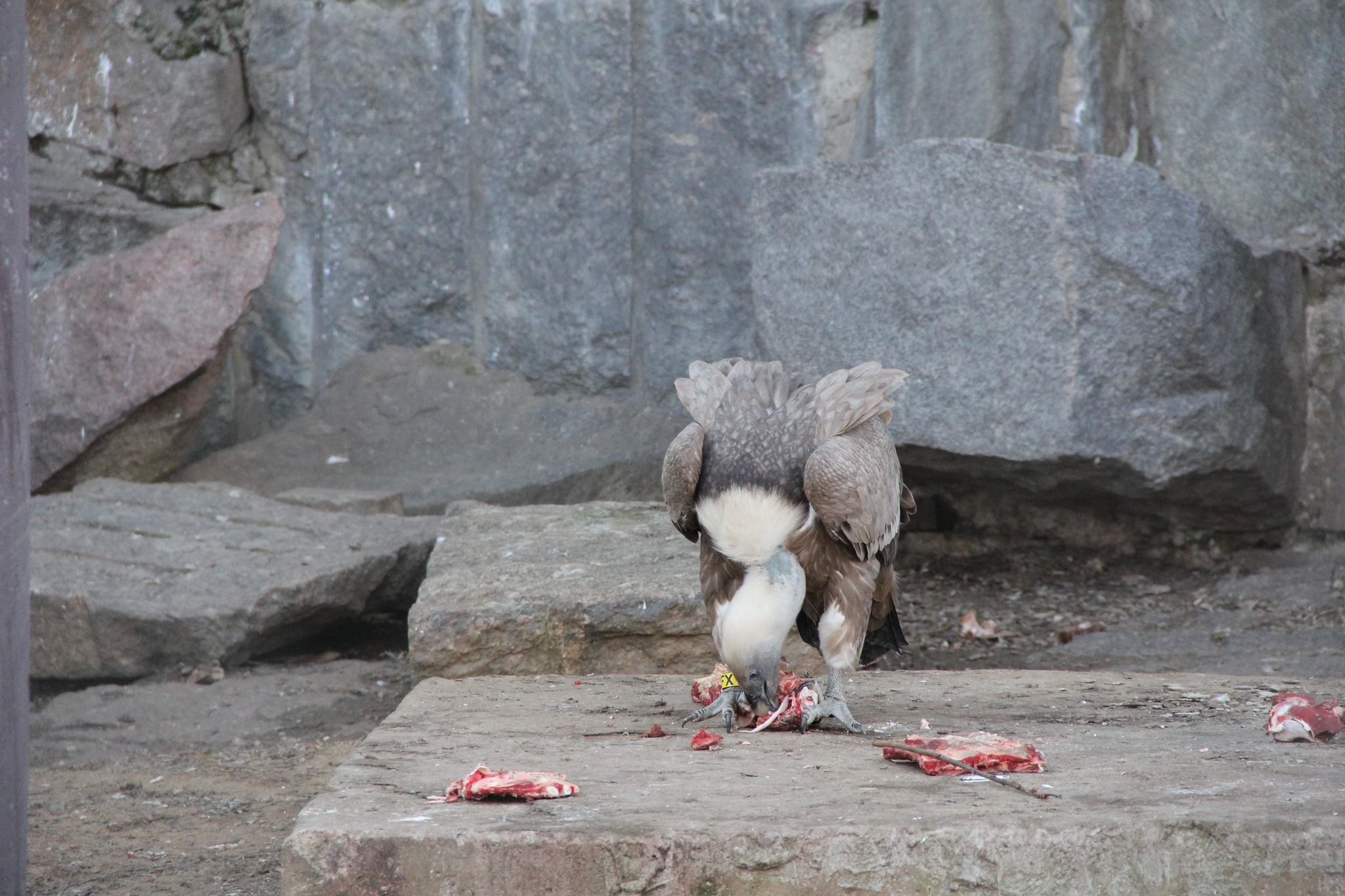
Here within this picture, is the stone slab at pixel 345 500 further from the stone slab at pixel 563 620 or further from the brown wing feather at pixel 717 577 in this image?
the brown wing feather at pixel 717 577

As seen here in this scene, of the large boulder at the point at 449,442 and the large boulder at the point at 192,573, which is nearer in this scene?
the large boulder at the point at 192,573

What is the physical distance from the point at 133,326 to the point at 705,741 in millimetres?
3468

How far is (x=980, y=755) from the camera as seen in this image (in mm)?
2367

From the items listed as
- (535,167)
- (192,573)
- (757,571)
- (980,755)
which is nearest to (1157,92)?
(535,167)

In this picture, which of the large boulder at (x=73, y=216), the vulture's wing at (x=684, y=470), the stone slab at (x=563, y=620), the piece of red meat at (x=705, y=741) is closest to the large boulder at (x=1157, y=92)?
the stone slab at (x=563, y=620)

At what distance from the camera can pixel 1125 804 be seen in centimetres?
206

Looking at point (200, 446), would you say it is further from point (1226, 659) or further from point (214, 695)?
point (1226, 659)

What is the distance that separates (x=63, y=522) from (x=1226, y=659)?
3756 millimetres

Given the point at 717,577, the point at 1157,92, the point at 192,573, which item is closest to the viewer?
the point at 717,577

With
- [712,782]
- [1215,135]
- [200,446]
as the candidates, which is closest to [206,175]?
[200,446]

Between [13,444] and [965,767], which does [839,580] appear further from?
[13,444]

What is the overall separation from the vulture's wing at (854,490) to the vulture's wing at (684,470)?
24 centimetres

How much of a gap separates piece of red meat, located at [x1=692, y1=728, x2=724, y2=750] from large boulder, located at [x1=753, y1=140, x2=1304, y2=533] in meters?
2.04

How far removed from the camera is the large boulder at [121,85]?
17.9 feet
